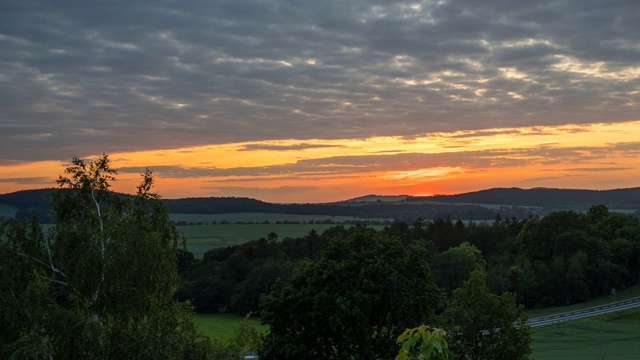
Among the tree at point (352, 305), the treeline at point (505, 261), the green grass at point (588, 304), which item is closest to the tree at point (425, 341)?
the tree at point (352, 305)

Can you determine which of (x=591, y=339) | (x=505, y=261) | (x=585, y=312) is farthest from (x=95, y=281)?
(x=505, y=261)

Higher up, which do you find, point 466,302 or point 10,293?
point 10,293

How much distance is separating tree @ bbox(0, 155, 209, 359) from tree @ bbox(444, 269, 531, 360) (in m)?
23.8

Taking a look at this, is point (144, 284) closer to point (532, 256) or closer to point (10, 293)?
point (10, 293)

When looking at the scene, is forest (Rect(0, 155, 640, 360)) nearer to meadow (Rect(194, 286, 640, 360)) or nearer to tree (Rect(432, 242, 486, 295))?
meadow (Rect(194, 286, 640, 360))

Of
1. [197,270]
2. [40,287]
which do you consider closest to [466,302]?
[40,287]

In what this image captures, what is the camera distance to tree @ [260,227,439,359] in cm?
4403

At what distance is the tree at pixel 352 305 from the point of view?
144 feet

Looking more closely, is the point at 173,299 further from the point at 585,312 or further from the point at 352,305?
the point at 585,312

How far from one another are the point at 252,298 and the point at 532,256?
182 ft

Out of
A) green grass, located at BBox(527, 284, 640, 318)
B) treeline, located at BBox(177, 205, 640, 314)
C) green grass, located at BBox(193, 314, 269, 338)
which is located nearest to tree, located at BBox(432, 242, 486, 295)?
treeline, located at BBox(177, 205, 640, 314)

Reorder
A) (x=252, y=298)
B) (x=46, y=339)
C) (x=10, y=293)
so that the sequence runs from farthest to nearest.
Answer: (x=252, y=298) < (x=10, y=293) < (x=46, y=339)

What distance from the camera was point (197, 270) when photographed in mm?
143500

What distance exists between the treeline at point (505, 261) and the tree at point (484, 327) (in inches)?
1808
